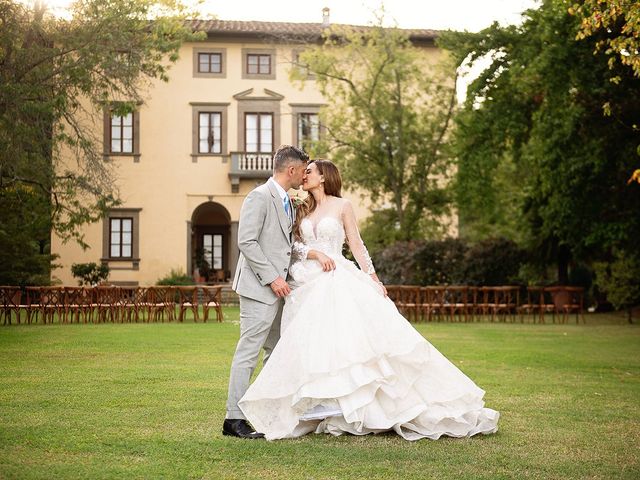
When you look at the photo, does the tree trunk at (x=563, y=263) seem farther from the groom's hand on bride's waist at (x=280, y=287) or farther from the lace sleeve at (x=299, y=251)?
the groom's hand on bride's waist at (x=280, y=287)

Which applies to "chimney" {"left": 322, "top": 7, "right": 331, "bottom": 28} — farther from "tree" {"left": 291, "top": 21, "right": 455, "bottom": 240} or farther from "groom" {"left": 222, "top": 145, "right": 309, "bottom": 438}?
"groom" {"left": 222, "top": 145, "right": 309, "bottom": 438}

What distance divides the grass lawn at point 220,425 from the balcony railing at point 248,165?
23471 mm

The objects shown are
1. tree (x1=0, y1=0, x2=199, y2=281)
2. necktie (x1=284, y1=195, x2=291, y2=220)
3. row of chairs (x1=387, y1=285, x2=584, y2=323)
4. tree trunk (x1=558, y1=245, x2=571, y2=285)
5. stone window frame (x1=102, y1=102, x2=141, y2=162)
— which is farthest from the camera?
stone window frame (x1=102, y1=102, x2=141, y2=162)

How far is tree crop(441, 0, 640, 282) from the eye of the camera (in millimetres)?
20922

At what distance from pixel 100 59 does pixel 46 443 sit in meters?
17.2

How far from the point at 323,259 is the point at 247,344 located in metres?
0.94

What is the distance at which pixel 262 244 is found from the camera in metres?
6.90

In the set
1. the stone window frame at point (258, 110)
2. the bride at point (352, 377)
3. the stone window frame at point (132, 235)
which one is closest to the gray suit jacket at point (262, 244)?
the bride at point (352, 377)

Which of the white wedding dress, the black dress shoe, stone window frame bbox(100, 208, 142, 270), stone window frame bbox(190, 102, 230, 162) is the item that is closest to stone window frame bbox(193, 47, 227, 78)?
stone window frame bbox(190, 102, 230, 162)

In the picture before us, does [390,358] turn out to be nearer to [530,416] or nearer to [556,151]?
[530,416]

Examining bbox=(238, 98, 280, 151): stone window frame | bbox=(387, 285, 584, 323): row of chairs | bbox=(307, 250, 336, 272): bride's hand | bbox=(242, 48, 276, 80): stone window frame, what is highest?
bbox=(242, 48, 276, 80): stone window frame

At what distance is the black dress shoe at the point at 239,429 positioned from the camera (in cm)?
647

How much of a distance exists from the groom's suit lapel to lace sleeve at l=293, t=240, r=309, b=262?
256 mm

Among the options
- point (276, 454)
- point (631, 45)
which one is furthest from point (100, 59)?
point (276, 454)
